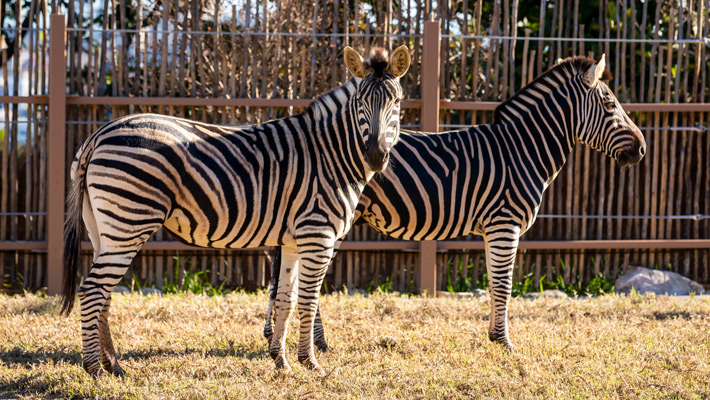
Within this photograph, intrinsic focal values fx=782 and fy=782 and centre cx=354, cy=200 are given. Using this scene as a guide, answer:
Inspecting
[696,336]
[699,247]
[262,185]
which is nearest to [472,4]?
[699,247]

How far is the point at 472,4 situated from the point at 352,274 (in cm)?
493

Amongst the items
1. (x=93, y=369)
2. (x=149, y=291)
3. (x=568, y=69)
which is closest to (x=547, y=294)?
(x=568, y=69)

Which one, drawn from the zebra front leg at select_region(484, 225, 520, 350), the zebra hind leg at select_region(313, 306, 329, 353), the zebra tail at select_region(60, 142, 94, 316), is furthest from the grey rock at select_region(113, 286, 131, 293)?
the zebra front leg at select_region(484, 225, 520, 350)

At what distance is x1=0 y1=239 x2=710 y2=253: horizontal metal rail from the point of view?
7.79m

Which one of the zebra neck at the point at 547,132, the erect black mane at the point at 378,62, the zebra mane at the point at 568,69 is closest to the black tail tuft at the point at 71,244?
the erect black mane at the point at 378,62

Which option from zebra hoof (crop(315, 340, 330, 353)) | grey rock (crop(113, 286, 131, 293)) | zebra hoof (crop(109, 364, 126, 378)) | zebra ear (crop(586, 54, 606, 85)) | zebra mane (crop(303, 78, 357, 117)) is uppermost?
zebra ear (crop(586, 54, 606, 85))

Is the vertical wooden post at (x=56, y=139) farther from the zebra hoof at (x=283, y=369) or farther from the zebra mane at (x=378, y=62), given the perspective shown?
the zebra mane at (x=378, y=62)

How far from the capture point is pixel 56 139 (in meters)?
7.64

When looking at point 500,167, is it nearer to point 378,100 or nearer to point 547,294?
point 378,100

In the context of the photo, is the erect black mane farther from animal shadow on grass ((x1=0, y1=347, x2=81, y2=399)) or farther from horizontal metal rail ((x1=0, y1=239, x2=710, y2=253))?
horizontal metal rail ((x1=0, y1=239, x2=710, y2=253))

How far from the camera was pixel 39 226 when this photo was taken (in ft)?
25.8

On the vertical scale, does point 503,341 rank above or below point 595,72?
below

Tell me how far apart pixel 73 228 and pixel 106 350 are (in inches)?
30.6

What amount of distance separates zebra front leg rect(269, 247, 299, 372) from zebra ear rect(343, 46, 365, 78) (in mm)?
1248
